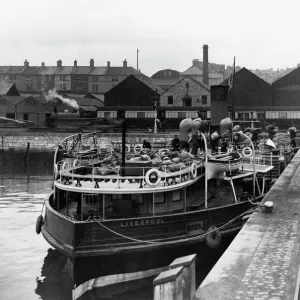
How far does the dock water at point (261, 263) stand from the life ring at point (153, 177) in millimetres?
3813

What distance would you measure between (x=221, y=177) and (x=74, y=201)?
697 cm

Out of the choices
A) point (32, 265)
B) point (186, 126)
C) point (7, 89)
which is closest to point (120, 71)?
point (7, 89)

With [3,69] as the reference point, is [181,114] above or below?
below

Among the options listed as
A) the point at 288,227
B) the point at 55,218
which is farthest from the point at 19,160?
the point at 288,227

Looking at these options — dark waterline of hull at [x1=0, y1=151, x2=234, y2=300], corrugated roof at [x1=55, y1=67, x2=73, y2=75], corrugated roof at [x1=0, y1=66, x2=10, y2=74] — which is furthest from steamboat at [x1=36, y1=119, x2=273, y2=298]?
corrugated roof at [x1=0, y1=66, x2=10, y2=74]

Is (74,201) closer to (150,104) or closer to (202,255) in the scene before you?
(202,255)

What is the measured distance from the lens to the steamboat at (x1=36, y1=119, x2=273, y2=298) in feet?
57.7

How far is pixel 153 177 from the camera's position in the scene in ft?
61.4

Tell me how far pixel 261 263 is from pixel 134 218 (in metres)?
6.51

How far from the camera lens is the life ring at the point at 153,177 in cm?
1842

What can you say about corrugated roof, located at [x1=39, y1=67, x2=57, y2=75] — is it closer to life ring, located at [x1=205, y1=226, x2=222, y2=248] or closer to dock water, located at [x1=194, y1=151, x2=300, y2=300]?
life ring, located at [x1=205, y1=226, x2=222, y2=248]

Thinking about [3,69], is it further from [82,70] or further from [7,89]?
[7,89]

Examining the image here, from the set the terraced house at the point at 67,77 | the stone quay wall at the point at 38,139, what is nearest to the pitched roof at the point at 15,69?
the terraced house at the point at 67,77

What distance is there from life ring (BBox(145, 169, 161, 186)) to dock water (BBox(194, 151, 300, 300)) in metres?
3.81
